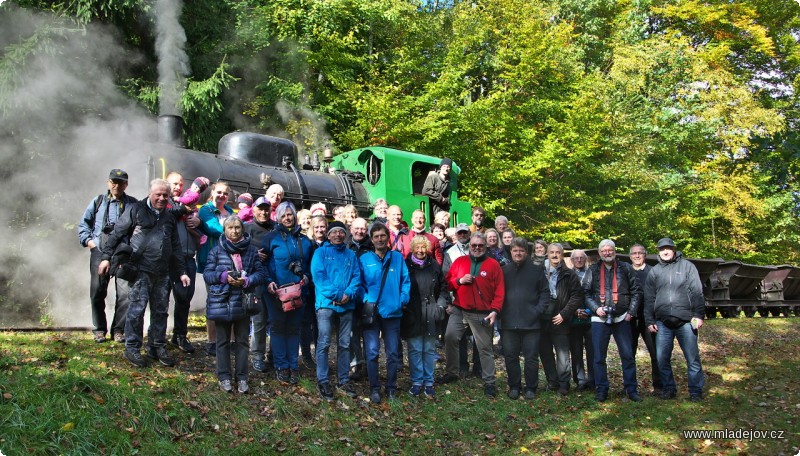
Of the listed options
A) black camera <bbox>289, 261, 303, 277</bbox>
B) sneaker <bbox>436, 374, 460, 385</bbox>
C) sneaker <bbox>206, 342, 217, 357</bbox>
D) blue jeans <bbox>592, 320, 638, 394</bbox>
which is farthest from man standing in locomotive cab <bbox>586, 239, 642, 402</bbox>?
sneaker <bbox>206, 342, 217, 357</bbox>

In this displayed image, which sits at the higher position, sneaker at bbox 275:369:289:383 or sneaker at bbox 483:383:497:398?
sneaker at bbox 275:369:289:383

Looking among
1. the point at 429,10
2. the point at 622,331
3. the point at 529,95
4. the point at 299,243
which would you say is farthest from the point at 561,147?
the point at 299,243

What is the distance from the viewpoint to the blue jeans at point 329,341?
664 centimetres

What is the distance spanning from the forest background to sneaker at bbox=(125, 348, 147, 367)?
8591mm

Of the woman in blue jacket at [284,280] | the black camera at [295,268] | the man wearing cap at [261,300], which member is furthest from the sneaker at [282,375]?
the black camera at [295,268]

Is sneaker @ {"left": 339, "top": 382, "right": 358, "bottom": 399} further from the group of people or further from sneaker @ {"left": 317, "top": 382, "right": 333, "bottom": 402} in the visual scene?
sneaker @ {"left": 317, "top": 382, "right": 333, "bottom": 402}

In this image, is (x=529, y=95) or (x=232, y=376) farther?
(x=529, y=95)

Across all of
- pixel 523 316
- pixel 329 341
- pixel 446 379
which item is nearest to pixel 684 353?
pixel 523 316

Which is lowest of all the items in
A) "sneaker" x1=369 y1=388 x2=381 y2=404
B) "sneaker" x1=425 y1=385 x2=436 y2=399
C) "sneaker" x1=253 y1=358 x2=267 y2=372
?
"sneaker" x1=425 y1=385 x2=436 y2=399

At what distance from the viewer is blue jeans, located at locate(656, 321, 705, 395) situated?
775 centimetres

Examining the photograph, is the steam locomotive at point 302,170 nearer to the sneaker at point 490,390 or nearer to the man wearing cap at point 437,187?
the man wearing cap at point 437,187

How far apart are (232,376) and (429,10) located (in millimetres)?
23012

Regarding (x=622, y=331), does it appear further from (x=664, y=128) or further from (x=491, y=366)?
(x=664, y=128)

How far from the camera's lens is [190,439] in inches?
204
